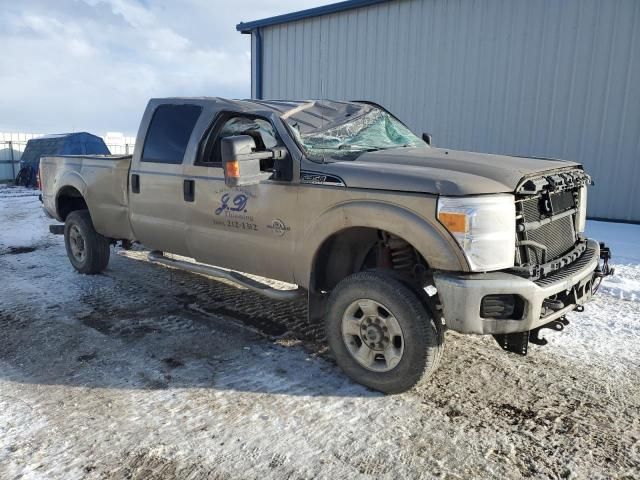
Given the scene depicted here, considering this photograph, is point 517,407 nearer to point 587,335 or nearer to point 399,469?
point 399,469

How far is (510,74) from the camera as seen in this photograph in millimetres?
10281

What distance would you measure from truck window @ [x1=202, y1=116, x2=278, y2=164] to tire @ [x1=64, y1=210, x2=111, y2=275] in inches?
97.2

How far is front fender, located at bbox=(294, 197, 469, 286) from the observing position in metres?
2.99

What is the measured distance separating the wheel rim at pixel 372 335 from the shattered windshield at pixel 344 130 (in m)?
1.16

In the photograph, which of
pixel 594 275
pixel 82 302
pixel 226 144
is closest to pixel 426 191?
pixel 226 144

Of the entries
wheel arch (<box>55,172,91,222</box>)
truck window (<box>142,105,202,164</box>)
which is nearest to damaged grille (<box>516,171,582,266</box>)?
truck window (<box>142,105,202,164</box>)

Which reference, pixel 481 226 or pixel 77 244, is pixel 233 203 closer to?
pixel 481 226

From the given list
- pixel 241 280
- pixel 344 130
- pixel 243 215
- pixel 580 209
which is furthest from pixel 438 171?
pixel 241 280

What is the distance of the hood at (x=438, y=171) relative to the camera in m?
3.00

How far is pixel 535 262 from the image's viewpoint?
3.25 meters

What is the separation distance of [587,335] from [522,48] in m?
7.51

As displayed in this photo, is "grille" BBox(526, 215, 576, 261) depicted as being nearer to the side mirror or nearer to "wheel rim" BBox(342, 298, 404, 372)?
"wheel rim" BBox(342, 298, 404, 372)

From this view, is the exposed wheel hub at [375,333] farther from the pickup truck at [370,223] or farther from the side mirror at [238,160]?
the side mirror at [238,160]

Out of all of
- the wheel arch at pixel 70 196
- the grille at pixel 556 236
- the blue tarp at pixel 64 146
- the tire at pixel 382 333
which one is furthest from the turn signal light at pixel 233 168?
the blue tarp at pixel 64 146
